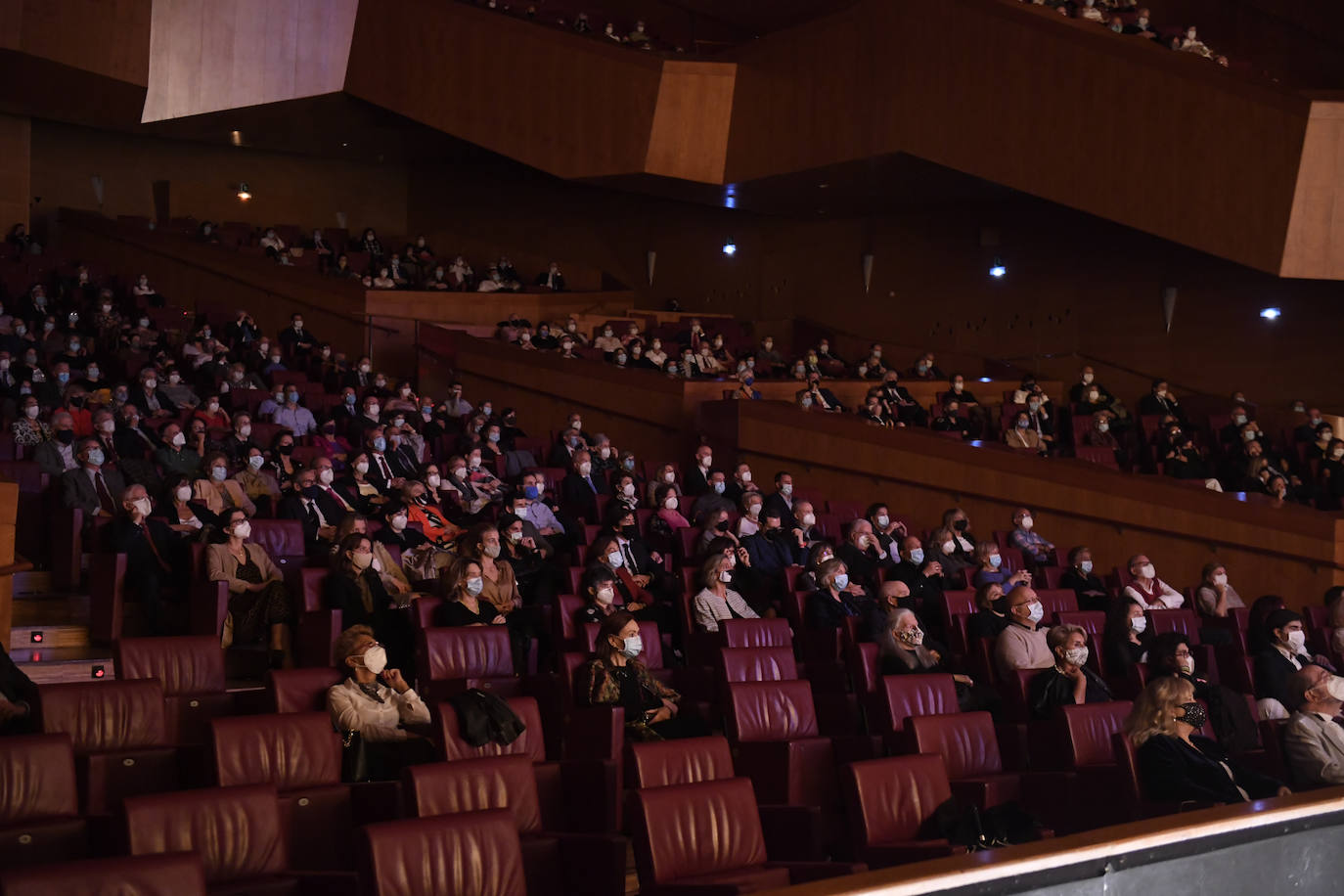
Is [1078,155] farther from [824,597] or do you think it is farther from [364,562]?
[364,562]

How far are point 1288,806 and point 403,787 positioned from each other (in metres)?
1.82

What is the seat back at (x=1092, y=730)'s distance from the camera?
14.2ft

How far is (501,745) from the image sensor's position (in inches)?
153

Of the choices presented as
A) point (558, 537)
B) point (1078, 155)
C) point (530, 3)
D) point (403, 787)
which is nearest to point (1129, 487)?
point (1078, 155)

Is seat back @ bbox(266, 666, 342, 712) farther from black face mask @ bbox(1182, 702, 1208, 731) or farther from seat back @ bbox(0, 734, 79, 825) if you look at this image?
black face mask @ bbox(1182, 702, 1208, 731)

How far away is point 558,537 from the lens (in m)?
7.18

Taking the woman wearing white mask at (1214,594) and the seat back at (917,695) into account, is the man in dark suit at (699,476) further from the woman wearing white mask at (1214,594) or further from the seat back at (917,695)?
the seat back at (917,695)

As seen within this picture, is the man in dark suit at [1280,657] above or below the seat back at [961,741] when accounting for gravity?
above

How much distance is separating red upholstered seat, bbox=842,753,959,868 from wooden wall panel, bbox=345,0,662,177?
357 inches

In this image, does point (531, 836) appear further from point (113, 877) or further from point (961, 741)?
point (961, 741)

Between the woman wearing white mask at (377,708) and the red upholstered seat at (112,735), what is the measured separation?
0.49 m

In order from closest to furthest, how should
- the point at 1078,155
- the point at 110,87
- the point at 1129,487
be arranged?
the point at 1129,487
the point at 1078,155
the point at 110,87

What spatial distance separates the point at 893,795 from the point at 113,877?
1.87 metres

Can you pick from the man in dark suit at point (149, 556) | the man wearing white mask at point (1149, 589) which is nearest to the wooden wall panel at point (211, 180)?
the man in dark suit at point (149, 556)
